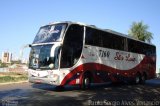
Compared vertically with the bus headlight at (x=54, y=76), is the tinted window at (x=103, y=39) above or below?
above

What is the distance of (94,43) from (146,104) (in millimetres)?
7153

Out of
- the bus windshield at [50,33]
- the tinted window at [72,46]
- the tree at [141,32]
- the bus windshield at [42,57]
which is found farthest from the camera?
the tree at [141,32]

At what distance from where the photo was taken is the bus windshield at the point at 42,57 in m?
15.8

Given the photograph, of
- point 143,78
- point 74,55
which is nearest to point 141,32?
point 143,78

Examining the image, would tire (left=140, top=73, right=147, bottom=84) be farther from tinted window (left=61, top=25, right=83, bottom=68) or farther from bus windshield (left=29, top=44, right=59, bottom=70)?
bus windshield (left=29, top=44, right=59, bottom=70)

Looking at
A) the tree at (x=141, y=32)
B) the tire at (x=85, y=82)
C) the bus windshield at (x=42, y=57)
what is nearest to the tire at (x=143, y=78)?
the tire at (x=85, y=82)

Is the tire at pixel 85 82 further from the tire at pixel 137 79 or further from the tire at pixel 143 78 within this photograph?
the tire at pixel 143 78

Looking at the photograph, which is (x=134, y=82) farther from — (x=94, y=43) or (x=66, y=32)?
(x=66, y=32)

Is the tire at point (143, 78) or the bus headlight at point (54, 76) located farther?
the tire at point (143, 78)

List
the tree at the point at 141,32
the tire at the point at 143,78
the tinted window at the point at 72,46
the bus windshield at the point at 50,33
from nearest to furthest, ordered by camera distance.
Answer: the tinted window at the point at 72,46, the bus windshield at the point at 50,33, the tire at the point at 143,78, the tree at the point at 141,32

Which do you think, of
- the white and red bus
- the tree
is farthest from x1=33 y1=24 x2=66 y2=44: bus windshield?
the tree

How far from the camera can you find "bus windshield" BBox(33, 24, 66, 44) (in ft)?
52.9

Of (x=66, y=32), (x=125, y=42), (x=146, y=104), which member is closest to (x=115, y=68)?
(x=125, y=42)

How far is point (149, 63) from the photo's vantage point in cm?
2789
